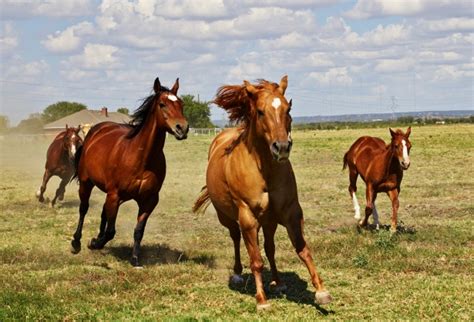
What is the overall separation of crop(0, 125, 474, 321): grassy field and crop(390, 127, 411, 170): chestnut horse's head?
4.28 feet

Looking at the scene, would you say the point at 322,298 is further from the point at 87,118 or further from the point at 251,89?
the point at 87,118

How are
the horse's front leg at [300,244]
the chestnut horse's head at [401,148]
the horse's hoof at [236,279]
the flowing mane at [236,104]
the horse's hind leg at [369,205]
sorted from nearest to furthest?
1. the horse's front leg at [300,244]
2. the flowing mane at [236,104]
3. the horse's hoof at [236,279]
4. the chestnut horse's head at [401,148]
5. the horse's hind leg at [369,205]

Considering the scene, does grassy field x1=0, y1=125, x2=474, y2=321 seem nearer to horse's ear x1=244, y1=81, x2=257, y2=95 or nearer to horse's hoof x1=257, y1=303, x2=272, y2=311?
horse's hoof x1=257, y1=303, x2=272, y2=311

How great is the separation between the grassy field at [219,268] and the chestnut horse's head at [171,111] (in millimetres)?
2051

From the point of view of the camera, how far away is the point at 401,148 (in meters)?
13.1

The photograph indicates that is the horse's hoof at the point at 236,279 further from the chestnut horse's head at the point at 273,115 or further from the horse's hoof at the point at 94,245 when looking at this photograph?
the horse's hoof at the point at 94,245

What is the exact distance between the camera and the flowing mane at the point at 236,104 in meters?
8.31

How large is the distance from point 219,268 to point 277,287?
1.72 meters

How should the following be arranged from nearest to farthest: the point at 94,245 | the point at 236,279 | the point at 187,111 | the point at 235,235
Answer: the point at 236,279, the point at 235,235, the point at 94,245, the point at 187,111

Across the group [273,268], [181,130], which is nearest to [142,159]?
[181,130]

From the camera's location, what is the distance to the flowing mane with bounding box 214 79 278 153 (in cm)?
831

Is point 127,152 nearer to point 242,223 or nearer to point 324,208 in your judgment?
point 242,223

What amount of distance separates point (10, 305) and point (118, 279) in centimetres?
182

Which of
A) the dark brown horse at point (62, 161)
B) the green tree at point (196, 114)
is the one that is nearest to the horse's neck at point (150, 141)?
the dark brown horse at point (62, 161)
